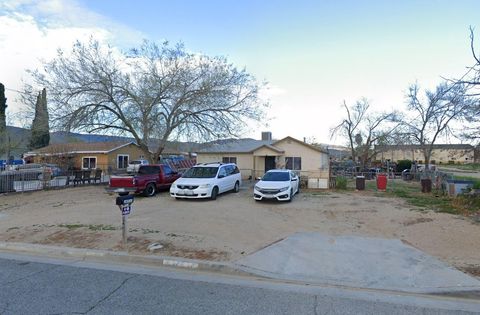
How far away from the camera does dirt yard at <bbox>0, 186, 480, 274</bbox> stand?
24.9ft

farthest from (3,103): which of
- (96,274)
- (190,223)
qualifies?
(96,274)

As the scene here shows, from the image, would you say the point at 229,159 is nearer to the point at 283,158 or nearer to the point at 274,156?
the point at 274,156

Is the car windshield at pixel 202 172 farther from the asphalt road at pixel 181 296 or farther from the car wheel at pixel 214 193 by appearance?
the asphalt road at pixel 181 296

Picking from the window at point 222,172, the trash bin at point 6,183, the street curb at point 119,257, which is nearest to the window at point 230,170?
the window at point 222,172

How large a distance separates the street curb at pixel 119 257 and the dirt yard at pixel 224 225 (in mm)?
323

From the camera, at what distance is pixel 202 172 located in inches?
662

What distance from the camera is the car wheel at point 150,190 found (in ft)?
55.9

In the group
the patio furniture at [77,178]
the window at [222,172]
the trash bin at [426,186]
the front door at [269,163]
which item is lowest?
the trash bin at [426,186]

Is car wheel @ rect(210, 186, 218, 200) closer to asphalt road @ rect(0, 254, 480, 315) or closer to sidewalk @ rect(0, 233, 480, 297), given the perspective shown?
sidewalk @ rect(0, 233, 480, 297)

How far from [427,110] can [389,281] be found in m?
34.2

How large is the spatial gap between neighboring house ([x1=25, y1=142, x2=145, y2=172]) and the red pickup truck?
18.5 meters

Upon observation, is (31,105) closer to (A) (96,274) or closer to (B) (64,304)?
(A) (96,274)

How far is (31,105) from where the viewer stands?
18453 mm

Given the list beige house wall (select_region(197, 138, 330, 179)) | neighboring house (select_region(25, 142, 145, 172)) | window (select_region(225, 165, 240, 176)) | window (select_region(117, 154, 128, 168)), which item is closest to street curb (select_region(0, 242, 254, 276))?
window (select_region(225, 165, 240, 176))
